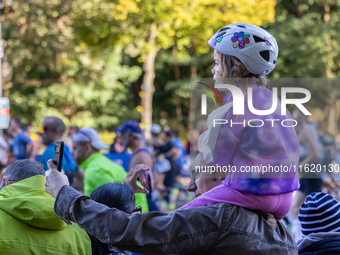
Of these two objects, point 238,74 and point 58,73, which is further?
point 58,73

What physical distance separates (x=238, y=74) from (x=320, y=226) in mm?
1250

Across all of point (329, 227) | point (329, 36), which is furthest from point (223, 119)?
point (329, 36)

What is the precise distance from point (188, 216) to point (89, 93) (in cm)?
2507

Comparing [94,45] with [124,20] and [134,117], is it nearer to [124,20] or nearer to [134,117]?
[124,20]

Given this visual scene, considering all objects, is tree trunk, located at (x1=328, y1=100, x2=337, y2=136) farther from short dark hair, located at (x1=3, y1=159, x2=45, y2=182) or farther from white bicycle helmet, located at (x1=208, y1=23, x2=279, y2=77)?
white bicycle helmet, located at (x1=208, y1=23, x2=279, y2=77)

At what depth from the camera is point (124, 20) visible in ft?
48.0

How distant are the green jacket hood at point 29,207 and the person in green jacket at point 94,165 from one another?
2005 mm

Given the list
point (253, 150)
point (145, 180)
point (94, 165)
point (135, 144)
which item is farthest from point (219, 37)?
point (135, 144)

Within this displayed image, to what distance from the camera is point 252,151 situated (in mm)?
1777

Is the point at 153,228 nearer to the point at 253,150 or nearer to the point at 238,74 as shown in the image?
the point at 253,150

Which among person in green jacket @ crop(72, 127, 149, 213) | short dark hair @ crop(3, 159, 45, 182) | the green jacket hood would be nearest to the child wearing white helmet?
the green jacket hood

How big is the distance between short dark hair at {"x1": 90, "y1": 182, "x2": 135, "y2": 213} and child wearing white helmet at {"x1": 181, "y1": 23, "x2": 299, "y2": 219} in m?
0.82

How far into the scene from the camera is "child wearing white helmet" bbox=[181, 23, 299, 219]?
1781 mm

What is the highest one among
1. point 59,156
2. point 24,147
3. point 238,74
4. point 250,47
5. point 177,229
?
point 250,47
